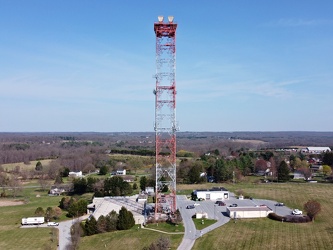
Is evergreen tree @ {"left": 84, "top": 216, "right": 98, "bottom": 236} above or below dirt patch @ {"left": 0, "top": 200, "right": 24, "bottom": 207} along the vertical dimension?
above

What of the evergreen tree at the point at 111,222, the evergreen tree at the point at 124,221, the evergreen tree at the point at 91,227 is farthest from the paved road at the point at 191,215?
the evergreen tree at the point at 91,227

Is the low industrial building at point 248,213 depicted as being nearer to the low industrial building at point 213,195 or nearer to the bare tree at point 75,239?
the low industrial building at point 213,195

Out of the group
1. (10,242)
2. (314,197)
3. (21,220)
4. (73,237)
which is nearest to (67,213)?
(21,220)

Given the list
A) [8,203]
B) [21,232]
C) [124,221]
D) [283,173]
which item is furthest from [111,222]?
[283,173]

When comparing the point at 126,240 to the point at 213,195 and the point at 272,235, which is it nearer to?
the point at 272,235

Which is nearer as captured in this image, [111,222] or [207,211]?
[111,222]

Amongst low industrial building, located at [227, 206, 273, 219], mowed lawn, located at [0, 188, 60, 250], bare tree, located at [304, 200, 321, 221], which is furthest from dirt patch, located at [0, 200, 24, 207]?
bare tree, located at [304, 200, 321, 221]

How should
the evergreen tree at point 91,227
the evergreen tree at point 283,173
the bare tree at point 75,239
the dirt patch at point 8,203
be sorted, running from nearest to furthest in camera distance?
the bare tree at point 75,239
the evergreen tree at point 91,227
the dirt patch at point 8,203
the evergreen tree at point 283,173

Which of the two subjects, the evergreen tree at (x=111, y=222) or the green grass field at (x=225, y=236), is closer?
the green grass field at (x=225, y=236)

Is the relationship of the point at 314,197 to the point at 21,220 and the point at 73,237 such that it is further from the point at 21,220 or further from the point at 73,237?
the point at 21,220

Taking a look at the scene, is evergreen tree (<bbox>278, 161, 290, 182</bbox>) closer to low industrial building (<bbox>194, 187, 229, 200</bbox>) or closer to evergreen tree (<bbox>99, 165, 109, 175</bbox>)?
low industrial building (<bbox>194, 187, 229, 200</bbox>)

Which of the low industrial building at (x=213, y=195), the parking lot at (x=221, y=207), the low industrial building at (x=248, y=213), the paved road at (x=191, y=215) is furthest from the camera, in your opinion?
the low industrial building at (x=213, y=195)
